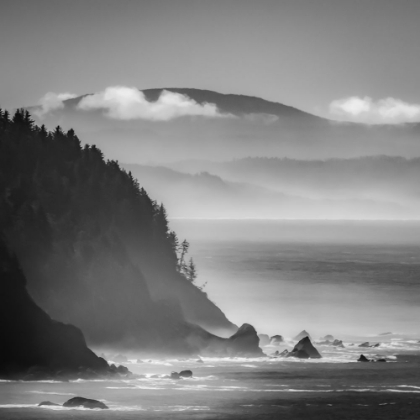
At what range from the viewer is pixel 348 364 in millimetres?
172750

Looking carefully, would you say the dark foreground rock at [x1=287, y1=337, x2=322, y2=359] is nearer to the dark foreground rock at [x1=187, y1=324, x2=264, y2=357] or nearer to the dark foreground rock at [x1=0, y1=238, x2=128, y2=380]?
the dark foreground rock at [x1=187, y1=324, x2=264, y2=357]

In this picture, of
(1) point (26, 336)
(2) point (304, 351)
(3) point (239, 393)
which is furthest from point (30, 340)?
(2) point (304, 351)

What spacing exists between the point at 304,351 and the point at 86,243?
36364mm

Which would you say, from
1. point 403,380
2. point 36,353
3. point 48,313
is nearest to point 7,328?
point 36,353

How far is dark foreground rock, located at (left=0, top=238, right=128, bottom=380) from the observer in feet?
455

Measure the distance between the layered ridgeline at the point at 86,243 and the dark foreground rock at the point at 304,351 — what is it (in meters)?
13.1

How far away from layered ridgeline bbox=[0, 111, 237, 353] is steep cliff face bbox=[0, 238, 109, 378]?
51.5ft

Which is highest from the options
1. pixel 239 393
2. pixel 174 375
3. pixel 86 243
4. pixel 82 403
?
pixel 86 243

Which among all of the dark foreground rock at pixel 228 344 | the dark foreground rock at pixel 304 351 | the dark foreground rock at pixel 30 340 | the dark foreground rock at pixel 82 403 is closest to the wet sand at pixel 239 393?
the dark foreground rock at pixel 82 403

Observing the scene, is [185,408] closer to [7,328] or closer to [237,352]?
[7,328]

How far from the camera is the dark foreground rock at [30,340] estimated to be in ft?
455

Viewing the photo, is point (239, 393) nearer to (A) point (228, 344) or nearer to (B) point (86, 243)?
(B) point (86, 243)

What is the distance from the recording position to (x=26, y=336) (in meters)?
140

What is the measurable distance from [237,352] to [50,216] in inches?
1300
